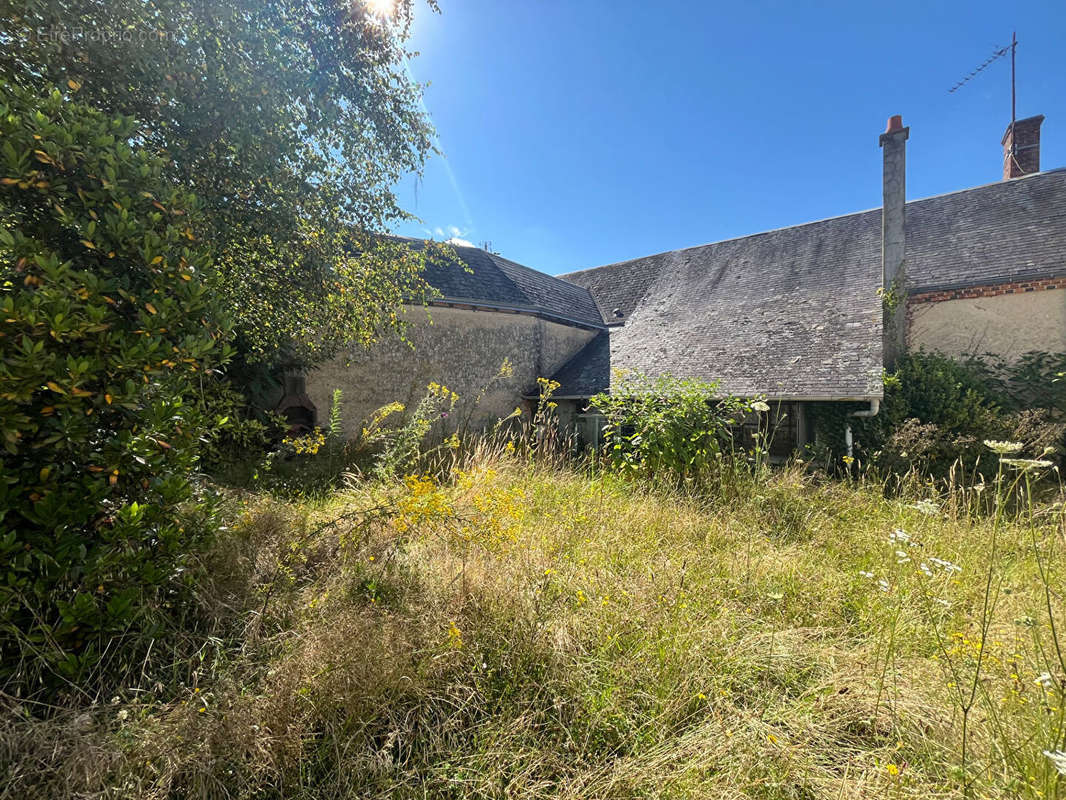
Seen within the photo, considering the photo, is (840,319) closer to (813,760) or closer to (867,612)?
(867,612)

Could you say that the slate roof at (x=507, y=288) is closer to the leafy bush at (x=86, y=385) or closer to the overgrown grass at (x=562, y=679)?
the leafy bush at (x=86, y=385)

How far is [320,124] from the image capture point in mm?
3922

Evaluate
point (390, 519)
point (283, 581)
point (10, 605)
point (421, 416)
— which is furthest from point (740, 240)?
point (10, 605)

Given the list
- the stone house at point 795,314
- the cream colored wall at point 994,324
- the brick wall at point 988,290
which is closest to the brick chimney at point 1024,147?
the stone house at point 795,314

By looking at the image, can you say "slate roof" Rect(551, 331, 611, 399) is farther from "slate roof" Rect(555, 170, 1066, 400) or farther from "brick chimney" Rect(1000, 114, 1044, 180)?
"brick chimney" Rect(1000, 114, 1044, 180)

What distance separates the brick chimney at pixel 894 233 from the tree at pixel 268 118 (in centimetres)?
974

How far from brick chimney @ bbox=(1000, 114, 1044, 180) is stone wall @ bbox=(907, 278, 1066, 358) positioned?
17.3 feet

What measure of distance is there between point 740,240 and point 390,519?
14.1 meters

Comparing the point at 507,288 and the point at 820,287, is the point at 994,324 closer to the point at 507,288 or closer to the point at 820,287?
the point at 820,287

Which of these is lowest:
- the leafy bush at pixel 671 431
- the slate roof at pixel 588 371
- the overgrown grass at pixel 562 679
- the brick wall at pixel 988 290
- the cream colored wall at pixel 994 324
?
the overgrown grass at pixel 562 679

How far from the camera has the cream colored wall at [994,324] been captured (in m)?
8.15

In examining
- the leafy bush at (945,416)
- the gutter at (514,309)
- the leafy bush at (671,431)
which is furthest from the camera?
the gutter at (514,309)

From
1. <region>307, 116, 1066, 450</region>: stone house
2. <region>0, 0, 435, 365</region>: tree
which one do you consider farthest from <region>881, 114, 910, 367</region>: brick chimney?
<region>0, 0, 435, 365</region>: tree

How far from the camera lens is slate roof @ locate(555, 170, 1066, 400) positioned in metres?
8.01
